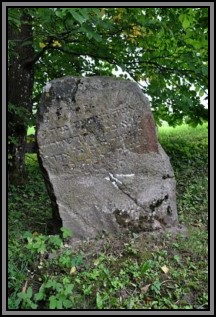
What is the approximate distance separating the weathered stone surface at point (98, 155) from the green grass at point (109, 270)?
239mm

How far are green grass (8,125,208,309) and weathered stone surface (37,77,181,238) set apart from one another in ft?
0.78

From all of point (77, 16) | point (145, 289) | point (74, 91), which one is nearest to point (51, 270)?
point (145, 289)

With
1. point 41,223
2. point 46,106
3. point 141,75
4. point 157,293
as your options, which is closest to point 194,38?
point 141,75

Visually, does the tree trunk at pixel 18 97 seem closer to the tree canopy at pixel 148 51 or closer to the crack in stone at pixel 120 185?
the tree canopy at pixel 148 51

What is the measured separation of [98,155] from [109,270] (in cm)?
122

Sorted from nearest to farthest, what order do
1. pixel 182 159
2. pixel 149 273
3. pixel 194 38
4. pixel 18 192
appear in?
pixel 149 273 < pixel 194 38 < pixel 18 192 < pixel 182 159

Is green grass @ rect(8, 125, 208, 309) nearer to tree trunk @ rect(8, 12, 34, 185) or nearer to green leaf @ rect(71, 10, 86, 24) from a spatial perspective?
tree trunk @ rect(8, 12, 34, 185)

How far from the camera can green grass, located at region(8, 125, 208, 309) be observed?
3627 mm

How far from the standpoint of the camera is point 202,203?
5.39 meters

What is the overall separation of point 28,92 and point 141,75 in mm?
1778

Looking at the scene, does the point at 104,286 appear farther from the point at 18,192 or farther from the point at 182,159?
the point at 182,159


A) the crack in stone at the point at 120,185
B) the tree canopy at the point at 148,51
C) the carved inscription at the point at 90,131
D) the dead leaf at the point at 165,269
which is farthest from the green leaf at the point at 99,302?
the tree canopy at the point at 148,51

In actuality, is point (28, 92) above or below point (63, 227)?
above

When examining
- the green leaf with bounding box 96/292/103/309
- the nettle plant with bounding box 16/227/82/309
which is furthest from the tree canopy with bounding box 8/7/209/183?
the green leaf with bounding box 96/292/103/309
